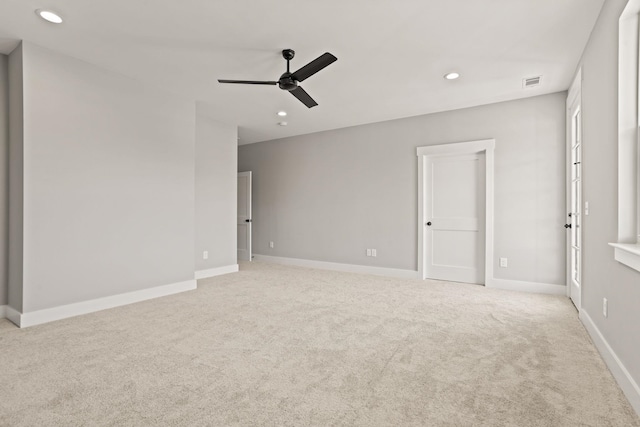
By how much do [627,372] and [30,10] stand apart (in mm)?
4821

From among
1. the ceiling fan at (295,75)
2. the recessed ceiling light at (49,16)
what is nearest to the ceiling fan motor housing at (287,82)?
the ceiling fan at (295,75)

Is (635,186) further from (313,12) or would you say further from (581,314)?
(313,12)

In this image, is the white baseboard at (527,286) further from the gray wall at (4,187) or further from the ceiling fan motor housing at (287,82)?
the gray wall at (4,187)

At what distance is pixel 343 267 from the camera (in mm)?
5926

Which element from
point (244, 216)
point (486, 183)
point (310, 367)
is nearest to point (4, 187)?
point (310, 367)

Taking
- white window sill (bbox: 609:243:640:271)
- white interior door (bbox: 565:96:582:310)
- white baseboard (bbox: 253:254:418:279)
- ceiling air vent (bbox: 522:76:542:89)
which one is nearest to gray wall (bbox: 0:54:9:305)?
white baseboard (bbox: 253:254:418:279)

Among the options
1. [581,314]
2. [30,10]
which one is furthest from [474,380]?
[30,10]

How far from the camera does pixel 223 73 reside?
368 cm

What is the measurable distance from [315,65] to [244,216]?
15.7ft

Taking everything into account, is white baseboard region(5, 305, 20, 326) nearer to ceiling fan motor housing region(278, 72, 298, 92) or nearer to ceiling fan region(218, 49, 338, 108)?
ceiling fan region(218, 49, 338, 108)

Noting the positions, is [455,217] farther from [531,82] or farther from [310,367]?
[310,367]

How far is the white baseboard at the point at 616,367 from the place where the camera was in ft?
5.69

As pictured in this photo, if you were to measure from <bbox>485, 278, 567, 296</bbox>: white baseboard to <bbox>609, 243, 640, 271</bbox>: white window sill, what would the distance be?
8.25ft

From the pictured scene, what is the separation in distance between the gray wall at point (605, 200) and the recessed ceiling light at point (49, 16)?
13.4ft
